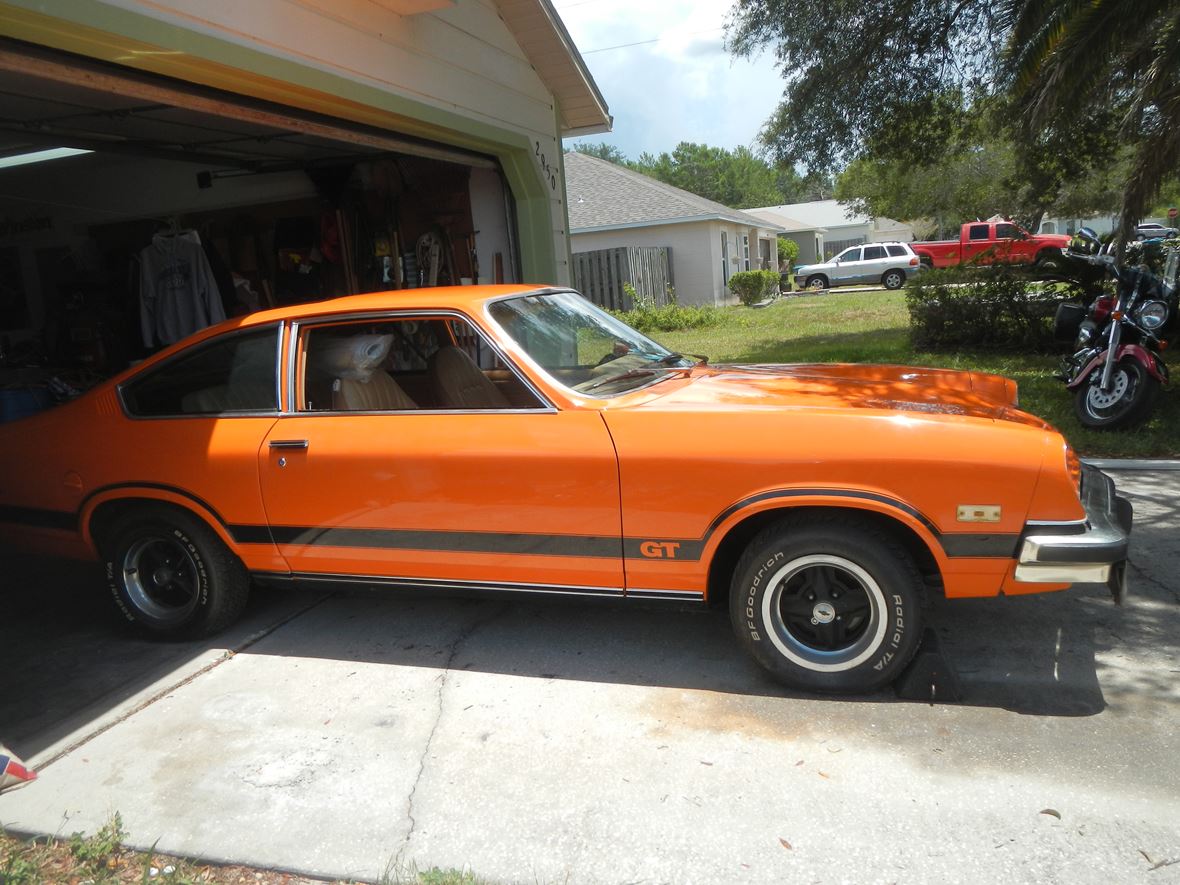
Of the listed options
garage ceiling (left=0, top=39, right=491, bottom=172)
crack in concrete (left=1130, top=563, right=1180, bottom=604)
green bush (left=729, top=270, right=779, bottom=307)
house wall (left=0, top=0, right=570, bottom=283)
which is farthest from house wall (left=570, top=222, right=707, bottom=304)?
crack in concrete (left=1130, top=563, right=1180, bottom=604)

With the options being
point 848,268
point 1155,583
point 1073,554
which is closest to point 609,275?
point 848,268

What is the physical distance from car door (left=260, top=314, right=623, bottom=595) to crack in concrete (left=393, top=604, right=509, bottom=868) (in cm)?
41

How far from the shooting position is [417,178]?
29.7 feet

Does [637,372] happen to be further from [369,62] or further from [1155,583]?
[369,62]

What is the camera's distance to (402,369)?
15.4 ft

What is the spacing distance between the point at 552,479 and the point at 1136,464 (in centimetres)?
502

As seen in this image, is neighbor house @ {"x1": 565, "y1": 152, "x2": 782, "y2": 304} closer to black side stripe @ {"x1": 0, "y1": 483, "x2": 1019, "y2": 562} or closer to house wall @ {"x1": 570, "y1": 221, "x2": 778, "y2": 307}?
house wall @ {"x1": 570, "y1": 221, "x2": 778, "y2": 307}

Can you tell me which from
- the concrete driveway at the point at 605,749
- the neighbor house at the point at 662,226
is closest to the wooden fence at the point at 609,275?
the neighbor house at the point at 662,226

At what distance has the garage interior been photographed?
345 inches

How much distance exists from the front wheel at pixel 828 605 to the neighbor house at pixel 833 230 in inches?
1892

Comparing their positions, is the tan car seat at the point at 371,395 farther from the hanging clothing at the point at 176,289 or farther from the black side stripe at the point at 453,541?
the hanging clothing at the point at 176,289

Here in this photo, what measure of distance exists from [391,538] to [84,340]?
23.8ft

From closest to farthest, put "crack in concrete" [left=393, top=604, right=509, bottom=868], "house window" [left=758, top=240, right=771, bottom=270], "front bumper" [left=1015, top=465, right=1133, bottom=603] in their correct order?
"crack in concrete" [left=393, top=604, right=509, bottom=868]
"front bumper" [left=1015, top=465, right=1133, bottom=603]
"house window" [left=758, top=240, right=771, bottom=270]

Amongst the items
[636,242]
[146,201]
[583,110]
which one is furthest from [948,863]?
[636,242]
